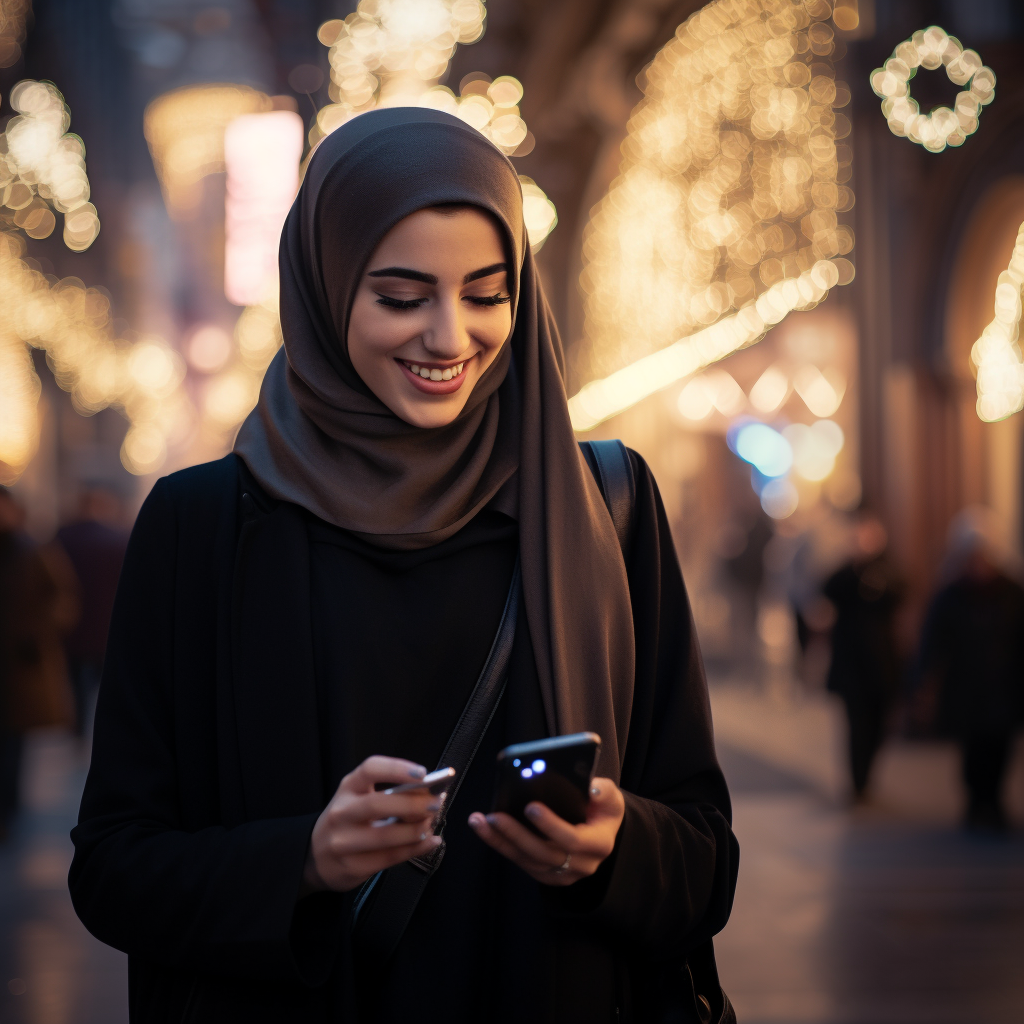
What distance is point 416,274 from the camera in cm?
149

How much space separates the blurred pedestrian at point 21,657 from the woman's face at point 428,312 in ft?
19.5

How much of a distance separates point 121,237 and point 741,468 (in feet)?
93.2

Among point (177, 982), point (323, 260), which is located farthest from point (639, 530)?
point (177, 982)

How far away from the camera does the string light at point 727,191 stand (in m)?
11.1

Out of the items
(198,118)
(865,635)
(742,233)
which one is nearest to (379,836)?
(865,635)

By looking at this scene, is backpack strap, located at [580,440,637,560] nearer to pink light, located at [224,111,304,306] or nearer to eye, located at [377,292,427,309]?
eye, located at [377,292,427,309]

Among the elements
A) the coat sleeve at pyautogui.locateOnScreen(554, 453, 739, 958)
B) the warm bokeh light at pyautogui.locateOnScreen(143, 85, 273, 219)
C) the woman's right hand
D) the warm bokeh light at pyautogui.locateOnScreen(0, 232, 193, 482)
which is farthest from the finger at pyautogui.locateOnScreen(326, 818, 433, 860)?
the warm bokeh light at pyautogui.locateOnScreen(143, 85, 273, 219)

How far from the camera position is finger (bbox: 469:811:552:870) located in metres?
1.29

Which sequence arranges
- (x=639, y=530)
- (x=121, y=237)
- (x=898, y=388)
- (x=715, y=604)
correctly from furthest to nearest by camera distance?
1. (x=121, y=237)
2. (x=715, y=604)
3. (x=898, y=388)
4. (x=639, y=530)

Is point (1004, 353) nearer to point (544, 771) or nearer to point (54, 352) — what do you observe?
point (544, 771)

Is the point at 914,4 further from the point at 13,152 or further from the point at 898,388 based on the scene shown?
the point at 13,152

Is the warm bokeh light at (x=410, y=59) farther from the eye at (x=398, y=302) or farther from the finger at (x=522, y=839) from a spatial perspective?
the finger at (x=522, y=839)

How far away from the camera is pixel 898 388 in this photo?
1032 centimetres

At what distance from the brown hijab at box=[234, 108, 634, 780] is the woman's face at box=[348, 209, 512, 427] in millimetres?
21
